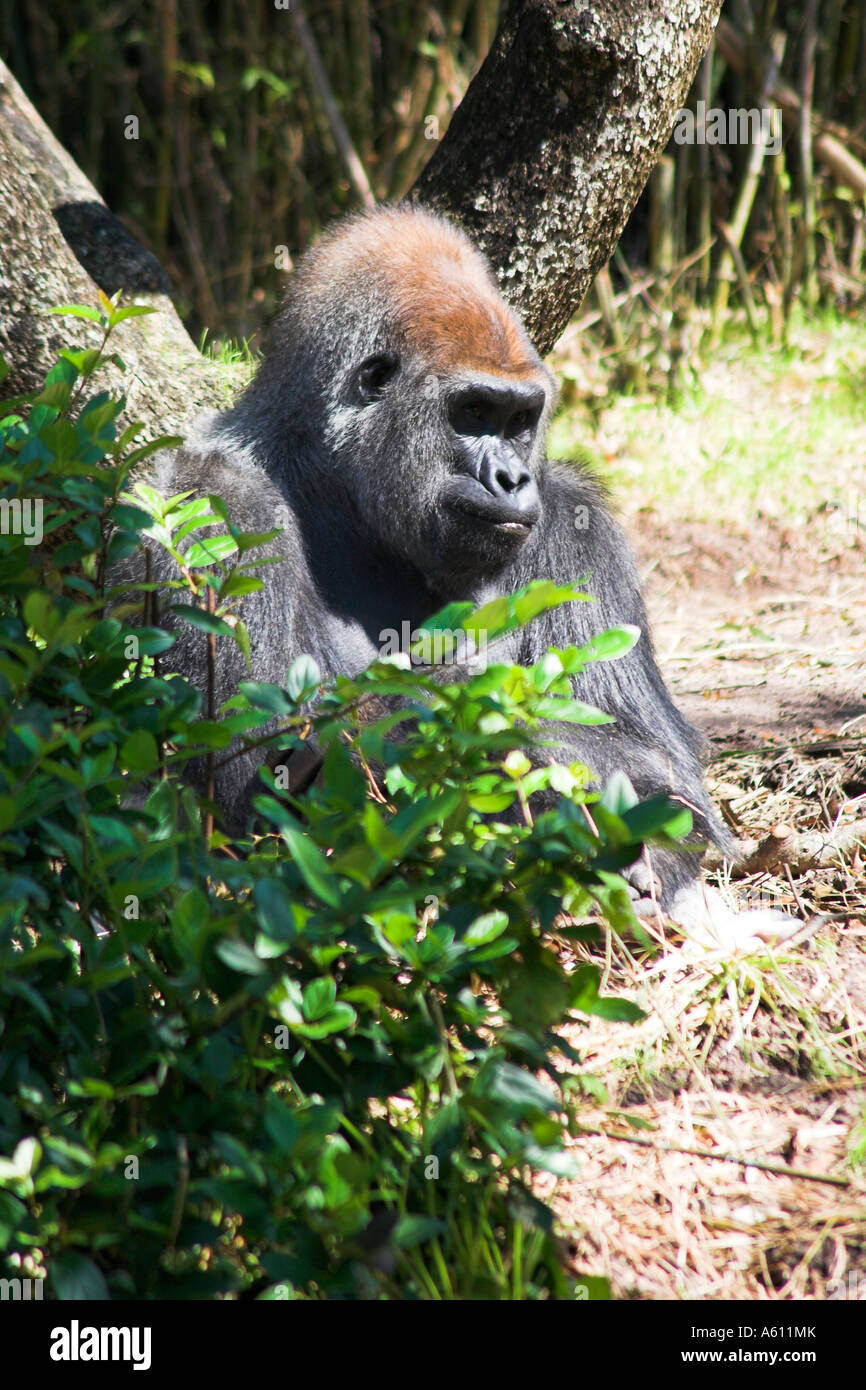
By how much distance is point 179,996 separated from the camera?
6.35 ft

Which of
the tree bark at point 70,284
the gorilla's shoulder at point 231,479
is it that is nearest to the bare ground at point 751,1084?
the gorilla's shoulder at point 231,479

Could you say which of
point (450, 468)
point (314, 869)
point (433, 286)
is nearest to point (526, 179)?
point (433, 286)

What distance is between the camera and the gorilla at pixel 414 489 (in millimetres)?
3566

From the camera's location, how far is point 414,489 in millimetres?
3617

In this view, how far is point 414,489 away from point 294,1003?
2042mm

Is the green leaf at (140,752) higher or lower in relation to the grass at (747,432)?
lower

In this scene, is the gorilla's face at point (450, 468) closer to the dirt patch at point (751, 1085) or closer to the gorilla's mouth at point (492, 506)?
the gorilla's mouth at point (492, 506)

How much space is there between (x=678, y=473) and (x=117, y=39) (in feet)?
16.5


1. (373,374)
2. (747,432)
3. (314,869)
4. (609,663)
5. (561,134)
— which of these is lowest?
(314,869)

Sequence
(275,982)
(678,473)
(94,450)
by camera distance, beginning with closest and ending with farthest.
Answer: (275,982), (94,450), (678,473)

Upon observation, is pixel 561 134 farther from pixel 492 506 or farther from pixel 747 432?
pixel 747 432

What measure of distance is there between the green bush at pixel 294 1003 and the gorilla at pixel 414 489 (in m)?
1.40
